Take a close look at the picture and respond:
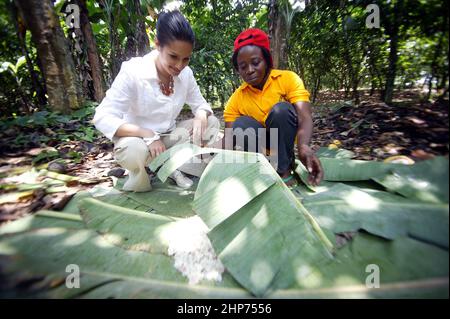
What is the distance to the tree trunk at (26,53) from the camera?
2.34m

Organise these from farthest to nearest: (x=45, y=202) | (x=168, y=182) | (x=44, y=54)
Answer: (x=44, y=54) → (x=168, y=182) → (x=45, y=202)

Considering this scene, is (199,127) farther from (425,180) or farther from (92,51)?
(92,51)

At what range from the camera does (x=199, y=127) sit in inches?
72.4

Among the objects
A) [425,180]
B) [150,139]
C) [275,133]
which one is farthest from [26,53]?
[425,180]

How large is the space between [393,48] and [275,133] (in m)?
0.78

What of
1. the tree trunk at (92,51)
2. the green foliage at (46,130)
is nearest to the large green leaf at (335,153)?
the green foliage at (46,130)

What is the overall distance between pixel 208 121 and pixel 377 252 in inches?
59.7

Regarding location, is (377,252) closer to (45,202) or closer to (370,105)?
(370,105)

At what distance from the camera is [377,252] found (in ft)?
2.52

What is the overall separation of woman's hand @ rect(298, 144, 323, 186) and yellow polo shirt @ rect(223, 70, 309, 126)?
44 centimetres

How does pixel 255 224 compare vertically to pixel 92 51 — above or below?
below

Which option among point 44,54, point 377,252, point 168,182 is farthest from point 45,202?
point 44,54
